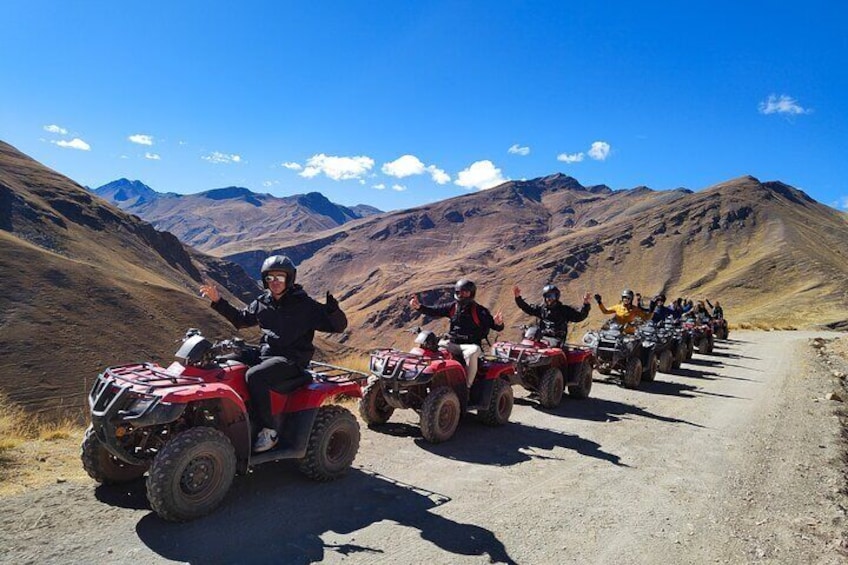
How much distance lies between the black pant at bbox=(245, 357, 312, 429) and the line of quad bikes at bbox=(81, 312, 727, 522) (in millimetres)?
114

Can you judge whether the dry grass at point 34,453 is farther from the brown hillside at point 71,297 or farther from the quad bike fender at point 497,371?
the brown hillside at point 71,297

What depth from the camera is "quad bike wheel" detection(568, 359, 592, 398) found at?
37.9 ft

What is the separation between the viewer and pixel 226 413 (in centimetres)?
525

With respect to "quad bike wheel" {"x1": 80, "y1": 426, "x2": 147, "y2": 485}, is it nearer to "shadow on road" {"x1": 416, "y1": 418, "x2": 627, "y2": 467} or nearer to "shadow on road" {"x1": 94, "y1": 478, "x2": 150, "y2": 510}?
"shadow on road" {"x1": 94, "y1": 478, "x2": 150, "y2": 510}

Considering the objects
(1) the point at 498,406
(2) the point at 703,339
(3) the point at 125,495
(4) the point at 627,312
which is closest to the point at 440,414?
(1) the point at 498,406

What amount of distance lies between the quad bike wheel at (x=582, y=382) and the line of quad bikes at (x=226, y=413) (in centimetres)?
279

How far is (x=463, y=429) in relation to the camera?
8781 millimetres

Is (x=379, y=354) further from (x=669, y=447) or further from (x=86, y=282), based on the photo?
(x=86, y=282)

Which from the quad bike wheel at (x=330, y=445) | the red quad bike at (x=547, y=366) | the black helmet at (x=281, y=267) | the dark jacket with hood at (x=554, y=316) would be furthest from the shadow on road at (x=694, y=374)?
the black helmet at (x=281, y=267)

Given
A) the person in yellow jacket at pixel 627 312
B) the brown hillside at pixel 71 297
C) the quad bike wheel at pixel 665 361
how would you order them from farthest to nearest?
the brown hillside at pixel 71 297 < the quad bike wheel at pixel 665 361 < the person in yellow jacket at pixel 627 312

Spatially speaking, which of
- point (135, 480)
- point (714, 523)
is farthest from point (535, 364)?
point (135, 480)

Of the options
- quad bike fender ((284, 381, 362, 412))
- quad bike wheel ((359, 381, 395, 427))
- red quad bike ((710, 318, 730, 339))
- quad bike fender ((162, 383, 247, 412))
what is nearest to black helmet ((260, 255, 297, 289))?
quad bike fender ((284, 381, 362, 412))

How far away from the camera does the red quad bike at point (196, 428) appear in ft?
15.3

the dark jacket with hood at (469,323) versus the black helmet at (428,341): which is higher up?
the dark jacket with hood at (469,323)
